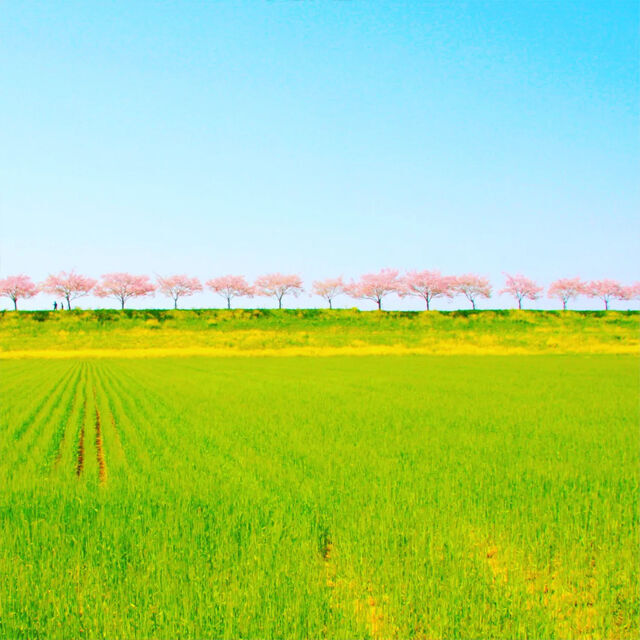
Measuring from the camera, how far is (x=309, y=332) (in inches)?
2530

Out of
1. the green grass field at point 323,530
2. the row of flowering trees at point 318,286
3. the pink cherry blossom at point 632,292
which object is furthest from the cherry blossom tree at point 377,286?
the green grass field at point 323,530

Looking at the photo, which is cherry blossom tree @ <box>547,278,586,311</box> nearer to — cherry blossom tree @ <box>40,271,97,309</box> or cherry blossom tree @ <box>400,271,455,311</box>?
cherry blossom tree @ <box>400,271,455,311</box>

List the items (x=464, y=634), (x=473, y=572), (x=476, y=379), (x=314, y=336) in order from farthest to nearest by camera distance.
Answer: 1. (x=314, y=336)
2. (x=476, y=379)
3. (x=473, y=572)
4. (x=464, y=634)

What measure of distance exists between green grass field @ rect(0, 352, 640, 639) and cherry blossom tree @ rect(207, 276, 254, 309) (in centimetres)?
8848

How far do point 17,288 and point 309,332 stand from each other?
54814 mm

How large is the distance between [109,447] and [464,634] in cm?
892

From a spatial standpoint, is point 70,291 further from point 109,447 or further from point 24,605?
point 24,605

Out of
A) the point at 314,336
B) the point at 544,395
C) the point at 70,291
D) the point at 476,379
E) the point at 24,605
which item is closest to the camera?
the point at 24,605

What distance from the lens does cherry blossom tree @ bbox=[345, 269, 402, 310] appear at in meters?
100

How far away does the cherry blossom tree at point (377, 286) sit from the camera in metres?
100

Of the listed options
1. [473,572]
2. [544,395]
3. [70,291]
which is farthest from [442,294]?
[473,572]

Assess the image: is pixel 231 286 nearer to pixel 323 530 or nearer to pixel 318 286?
pixel 318 286

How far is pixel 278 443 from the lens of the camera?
35.3 ft

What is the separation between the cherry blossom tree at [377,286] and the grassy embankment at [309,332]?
2671cm
